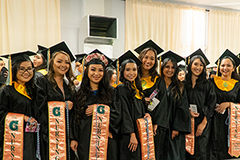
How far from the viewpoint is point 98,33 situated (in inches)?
215

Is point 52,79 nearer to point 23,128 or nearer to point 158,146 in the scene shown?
point 23,128

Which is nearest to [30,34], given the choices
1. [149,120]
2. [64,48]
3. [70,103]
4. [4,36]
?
[4,36]

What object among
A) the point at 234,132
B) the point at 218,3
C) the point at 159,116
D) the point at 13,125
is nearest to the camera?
the point at 13,125

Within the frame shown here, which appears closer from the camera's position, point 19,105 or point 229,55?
point 19,105

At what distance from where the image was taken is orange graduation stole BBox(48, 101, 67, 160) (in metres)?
2.32

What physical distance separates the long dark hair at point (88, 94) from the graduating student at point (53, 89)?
94 millimetres

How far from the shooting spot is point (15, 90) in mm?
2287

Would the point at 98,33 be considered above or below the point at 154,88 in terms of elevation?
above

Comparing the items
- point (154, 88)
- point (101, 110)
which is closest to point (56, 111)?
point (101, 110)

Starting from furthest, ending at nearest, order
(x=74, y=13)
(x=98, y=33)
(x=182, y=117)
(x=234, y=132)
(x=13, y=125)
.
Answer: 1. (x=74, y=13)
2. (x=98, y=33)
3. (x=234, y=132)
4. (x=182, y=117)
5. (x=13, y=125)

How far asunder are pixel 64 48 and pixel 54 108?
0.69 metres

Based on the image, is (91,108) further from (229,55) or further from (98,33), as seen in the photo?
(98,33)

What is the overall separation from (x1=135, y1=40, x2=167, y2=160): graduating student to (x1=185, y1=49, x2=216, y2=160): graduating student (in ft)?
1.58

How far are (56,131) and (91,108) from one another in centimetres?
41
